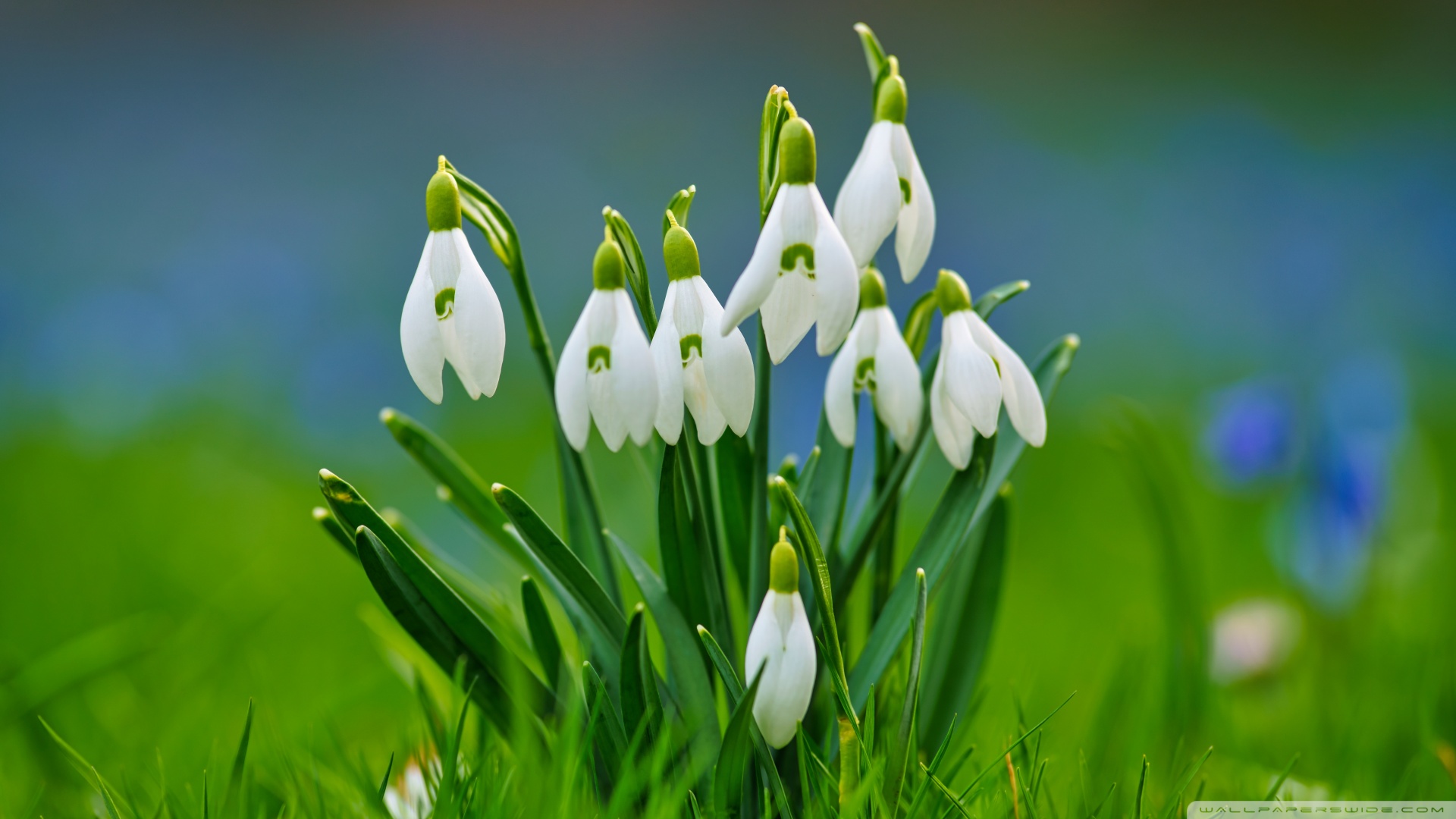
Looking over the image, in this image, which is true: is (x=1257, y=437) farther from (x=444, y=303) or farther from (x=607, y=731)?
(x=444, y=303)

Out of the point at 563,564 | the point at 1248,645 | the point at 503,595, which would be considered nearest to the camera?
the point at 563,564

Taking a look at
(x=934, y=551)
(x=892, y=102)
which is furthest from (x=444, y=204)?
(x=934, y=551)

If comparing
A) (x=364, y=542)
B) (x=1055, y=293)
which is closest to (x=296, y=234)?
(x=1055, y=293)

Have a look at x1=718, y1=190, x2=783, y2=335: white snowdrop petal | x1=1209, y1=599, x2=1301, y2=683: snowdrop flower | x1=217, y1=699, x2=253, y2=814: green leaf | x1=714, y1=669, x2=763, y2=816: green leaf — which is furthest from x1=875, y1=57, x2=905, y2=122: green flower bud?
x1=1209, y1=599, x2=1301, y2=683: snowdrop flower

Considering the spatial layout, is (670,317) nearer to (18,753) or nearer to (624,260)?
(624,260)

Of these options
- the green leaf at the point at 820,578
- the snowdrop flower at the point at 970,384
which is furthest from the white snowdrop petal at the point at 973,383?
the green leaf at the point at 820,578

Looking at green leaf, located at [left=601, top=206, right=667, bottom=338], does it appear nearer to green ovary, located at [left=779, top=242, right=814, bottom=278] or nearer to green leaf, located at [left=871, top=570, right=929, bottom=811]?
green ovary, located at [left=779, top=242, right=814, bottom=278]

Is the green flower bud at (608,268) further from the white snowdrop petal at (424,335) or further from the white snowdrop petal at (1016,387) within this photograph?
the white snowdrop petal at (1016,387)
